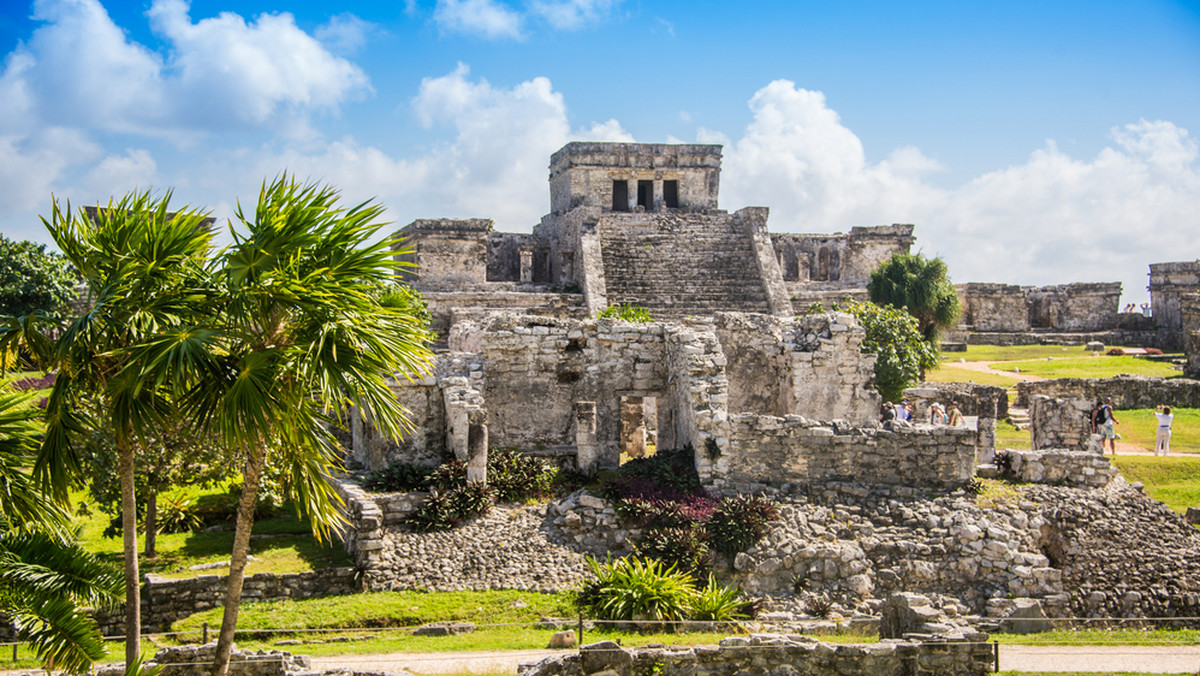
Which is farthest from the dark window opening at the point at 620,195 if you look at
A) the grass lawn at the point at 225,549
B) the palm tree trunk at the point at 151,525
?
the palm tree trunk at the point at 151,525

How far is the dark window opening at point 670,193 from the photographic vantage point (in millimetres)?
35781

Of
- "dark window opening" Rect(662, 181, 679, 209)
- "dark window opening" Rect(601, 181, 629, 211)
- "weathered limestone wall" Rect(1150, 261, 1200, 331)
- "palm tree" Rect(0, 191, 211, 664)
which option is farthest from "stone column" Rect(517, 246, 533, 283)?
"weathered limestone wall" Rect(1150, 261, 1200, 331)

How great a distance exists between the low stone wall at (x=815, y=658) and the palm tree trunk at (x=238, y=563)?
9.09ft

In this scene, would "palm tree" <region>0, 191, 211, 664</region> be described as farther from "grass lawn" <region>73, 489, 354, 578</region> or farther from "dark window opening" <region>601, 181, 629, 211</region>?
"dark window opening" <region>601, 181, 629, 211</region>

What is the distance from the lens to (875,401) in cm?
1720

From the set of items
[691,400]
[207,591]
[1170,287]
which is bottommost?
[207,591]

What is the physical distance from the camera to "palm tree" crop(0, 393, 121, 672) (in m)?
7.21

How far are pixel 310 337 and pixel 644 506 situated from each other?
699 centimetres

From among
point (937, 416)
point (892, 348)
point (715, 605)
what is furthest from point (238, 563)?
point (892, 348)

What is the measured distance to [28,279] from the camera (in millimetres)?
27094

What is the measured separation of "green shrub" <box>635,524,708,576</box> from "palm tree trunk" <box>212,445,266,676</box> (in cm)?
621

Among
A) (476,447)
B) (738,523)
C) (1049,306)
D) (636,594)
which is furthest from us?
(1049,306)

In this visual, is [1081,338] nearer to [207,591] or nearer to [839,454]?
[839,454]

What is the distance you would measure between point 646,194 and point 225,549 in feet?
78.4
